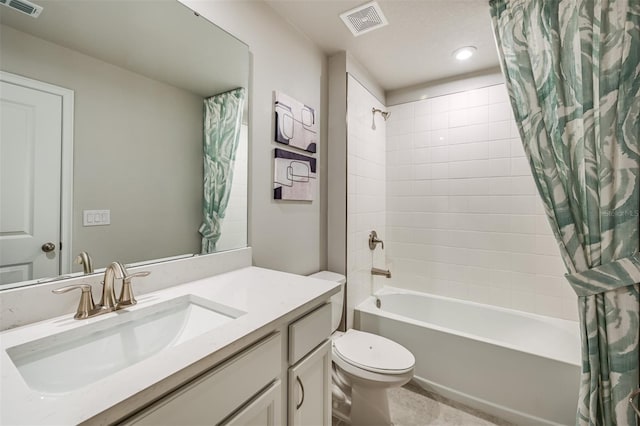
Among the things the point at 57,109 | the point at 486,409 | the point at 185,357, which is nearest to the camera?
the point at 185,357

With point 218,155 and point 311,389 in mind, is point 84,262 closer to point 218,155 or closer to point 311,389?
point 218,155

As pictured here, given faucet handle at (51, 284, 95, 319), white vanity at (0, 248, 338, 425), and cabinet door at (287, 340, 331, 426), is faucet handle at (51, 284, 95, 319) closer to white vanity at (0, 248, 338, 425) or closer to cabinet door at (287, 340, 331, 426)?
white vanity at (0, 248, 338, 425)

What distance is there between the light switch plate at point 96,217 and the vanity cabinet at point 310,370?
733mm

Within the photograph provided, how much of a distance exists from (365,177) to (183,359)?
201 centimetres

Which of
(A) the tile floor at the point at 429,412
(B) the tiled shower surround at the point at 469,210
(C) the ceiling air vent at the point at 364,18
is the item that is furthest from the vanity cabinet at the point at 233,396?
(B) the tiled shower surround at the point at 469,210

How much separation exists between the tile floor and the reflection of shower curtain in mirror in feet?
4.50

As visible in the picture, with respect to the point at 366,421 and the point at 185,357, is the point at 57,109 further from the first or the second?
the point at 366,421

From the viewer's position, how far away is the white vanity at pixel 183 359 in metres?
0.48

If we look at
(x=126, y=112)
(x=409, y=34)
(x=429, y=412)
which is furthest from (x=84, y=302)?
(x=409, y=34)

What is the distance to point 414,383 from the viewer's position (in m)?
1.91

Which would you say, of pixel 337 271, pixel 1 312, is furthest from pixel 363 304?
pixel 1 312

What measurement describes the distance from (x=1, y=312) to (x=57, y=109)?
0.59 m

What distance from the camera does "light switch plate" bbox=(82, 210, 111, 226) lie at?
2.89 feet

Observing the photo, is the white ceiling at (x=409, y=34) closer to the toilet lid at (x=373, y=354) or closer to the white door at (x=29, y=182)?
the white door at (x=29, y=182)
